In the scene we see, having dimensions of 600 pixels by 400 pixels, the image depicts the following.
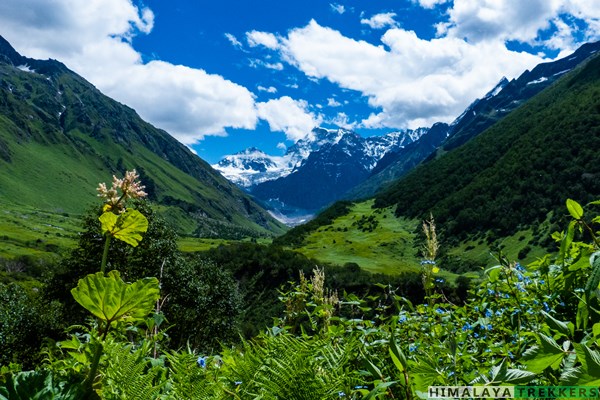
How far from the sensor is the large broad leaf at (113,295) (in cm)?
161

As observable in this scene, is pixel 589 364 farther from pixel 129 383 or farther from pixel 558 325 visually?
pixel 129 383

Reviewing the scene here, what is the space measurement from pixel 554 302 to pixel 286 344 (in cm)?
239

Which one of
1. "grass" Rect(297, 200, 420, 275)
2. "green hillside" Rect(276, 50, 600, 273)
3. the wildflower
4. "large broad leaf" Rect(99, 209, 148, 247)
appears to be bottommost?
"grass" Rect(297, 200, 420, 275)

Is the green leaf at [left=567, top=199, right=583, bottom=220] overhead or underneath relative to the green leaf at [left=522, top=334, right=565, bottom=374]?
overhead

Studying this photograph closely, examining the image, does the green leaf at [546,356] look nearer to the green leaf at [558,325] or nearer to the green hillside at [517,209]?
the green leaf at [558,325]

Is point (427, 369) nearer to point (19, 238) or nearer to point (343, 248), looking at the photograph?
point (343, 248)

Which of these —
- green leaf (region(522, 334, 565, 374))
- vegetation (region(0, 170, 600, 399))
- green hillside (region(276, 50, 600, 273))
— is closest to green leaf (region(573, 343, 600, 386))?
vegetation (region(0, 170, 600, 399))

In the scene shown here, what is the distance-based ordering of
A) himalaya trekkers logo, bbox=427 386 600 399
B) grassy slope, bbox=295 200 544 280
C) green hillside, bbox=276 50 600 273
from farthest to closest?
green hillside, bbox=276 50 600 273, grassy slope, bbox=295 200 544 280, himalaya trekkers logo, bbox=427 386 600 399

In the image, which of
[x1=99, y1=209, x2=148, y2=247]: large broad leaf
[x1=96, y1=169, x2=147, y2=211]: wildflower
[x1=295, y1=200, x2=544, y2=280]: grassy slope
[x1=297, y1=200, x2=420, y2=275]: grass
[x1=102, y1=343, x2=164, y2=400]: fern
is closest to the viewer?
[x1=102, y1=343, x2=164, y2=400]: fern

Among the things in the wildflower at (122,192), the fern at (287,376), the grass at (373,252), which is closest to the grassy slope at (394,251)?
the grass at (373,252)

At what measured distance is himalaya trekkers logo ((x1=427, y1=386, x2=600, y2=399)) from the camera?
1.41m

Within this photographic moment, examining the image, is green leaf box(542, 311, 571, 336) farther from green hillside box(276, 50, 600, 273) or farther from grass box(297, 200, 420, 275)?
green hillside box(276, 50, 600, 273)

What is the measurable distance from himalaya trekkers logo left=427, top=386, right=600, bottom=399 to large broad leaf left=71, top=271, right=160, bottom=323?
115 cm

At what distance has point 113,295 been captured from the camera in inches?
64.6
